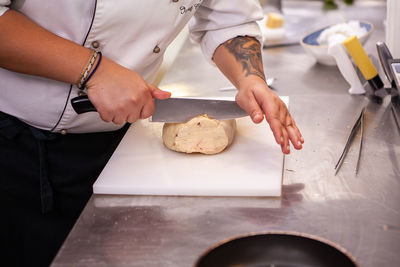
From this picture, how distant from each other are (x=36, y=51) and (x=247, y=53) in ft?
2.05

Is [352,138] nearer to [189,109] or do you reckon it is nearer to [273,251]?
[189,109]

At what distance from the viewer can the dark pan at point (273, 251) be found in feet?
2.44

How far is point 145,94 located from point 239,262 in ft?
1.80

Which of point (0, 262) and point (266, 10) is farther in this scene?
point (266, 10)

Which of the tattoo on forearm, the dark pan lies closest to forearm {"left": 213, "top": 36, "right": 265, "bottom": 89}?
the tattoo on forearm

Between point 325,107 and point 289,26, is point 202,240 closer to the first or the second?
point 325,107

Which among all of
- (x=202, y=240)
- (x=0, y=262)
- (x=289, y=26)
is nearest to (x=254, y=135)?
(x=202, y=240)

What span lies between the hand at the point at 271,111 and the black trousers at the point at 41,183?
485mm

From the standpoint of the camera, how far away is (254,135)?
1.33 metres

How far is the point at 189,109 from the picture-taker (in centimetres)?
132

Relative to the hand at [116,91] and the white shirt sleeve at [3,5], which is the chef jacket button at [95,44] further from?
the white shirt sleeve at [3,5]

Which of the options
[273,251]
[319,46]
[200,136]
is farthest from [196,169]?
[319,46]

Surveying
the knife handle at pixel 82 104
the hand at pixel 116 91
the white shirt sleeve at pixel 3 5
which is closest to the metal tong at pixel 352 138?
the hand at pixel 116 91

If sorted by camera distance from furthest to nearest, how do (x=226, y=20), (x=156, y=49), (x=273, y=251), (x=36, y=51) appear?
(x=226, y=20) → (x=156, y=49) → (x=36, y=51) → (x=273, y=251)
